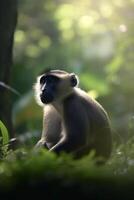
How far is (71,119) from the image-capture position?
23.4 ft

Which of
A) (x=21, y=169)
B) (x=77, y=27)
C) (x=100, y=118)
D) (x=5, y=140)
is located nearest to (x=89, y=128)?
(x=100, y=118)

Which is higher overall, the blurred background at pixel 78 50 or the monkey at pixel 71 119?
the blurred background at pixel 78 50

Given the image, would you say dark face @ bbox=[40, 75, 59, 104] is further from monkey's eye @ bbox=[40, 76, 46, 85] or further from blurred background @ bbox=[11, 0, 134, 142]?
blurred background @ bbox=[11, 0, 134, 142]

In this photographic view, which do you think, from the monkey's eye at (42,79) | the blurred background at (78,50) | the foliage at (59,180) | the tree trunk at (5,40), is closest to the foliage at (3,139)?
the monkey's eye at (42,79)

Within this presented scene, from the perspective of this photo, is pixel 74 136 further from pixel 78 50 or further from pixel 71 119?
pixel 78 50

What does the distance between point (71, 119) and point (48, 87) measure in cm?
97

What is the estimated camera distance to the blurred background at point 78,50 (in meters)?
15.6

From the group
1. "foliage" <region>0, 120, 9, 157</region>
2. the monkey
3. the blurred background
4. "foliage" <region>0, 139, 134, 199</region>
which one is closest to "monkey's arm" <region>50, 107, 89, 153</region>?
the monkey

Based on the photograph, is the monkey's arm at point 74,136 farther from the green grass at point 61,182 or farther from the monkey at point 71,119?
the green grass at point 61,182

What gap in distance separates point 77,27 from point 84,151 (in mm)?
17924

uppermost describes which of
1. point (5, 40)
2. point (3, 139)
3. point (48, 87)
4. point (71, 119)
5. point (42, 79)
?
point (5, 40)

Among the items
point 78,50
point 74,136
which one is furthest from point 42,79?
point 78,50

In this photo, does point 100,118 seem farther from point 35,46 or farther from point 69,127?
point 35,46

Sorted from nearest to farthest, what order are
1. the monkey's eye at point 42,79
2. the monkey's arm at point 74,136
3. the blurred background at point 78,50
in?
the monkey's arm at point 74,136 < the monkey's eye at point 42,79 < the blurred background at point 78,50
